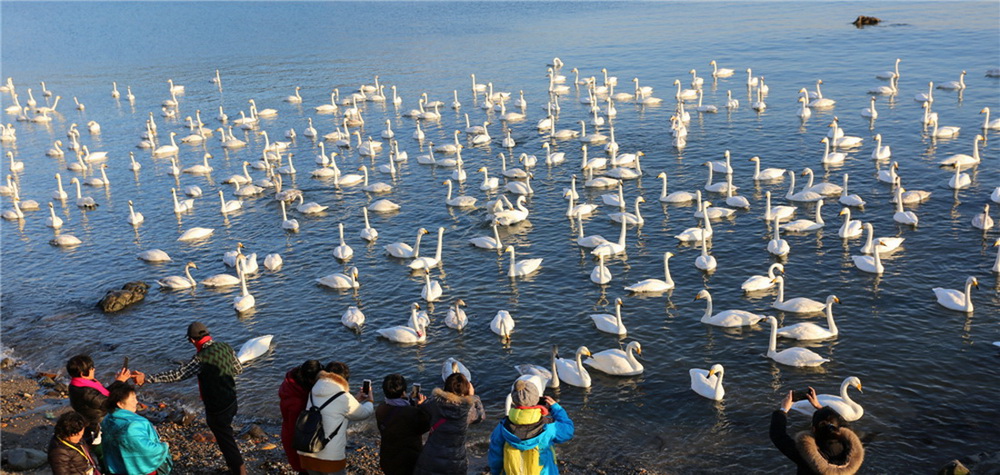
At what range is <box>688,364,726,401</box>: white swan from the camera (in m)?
18.3

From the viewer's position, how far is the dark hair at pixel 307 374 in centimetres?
1120

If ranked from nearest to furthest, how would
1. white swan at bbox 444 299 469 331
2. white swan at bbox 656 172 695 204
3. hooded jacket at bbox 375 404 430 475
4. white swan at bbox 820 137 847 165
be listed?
1. hooded jacket at bbox 375 404 430 475
2. white swan at bbox 444 299 469 331
3. white swan at bbox 656 172 695 204
4. white swan at bbox 820 137 847 165

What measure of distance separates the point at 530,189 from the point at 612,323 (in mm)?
12489

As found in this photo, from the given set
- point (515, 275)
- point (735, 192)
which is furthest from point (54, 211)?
point (735, 192)

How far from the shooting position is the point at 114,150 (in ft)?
158

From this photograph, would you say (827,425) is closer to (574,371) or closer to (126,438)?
(126,438)

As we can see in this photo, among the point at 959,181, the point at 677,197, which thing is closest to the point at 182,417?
the point at 677,197

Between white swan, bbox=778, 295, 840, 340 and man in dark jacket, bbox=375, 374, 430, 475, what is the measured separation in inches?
506

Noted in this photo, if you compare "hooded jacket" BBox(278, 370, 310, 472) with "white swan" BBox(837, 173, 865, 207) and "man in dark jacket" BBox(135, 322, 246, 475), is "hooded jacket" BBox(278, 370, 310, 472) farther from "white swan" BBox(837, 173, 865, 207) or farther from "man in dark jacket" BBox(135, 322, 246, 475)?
"white swan" BBox(837, 173, 865, 207)

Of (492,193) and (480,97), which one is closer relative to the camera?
(492,193)

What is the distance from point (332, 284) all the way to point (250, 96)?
4157 centimetres

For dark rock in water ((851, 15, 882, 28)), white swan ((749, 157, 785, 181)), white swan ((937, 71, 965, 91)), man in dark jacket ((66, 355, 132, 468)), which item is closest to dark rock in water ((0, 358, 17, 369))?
man in dark jacket ((66, 355, 132, 468))

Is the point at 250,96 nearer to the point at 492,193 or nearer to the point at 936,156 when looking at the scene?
the point at 492,193

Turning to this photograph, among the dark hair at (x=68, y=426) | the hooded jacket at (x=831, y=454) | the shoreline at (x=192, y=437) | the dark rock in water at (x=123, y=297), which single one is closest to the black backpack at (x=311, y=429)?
the dark hair at (x=68, y=426)
